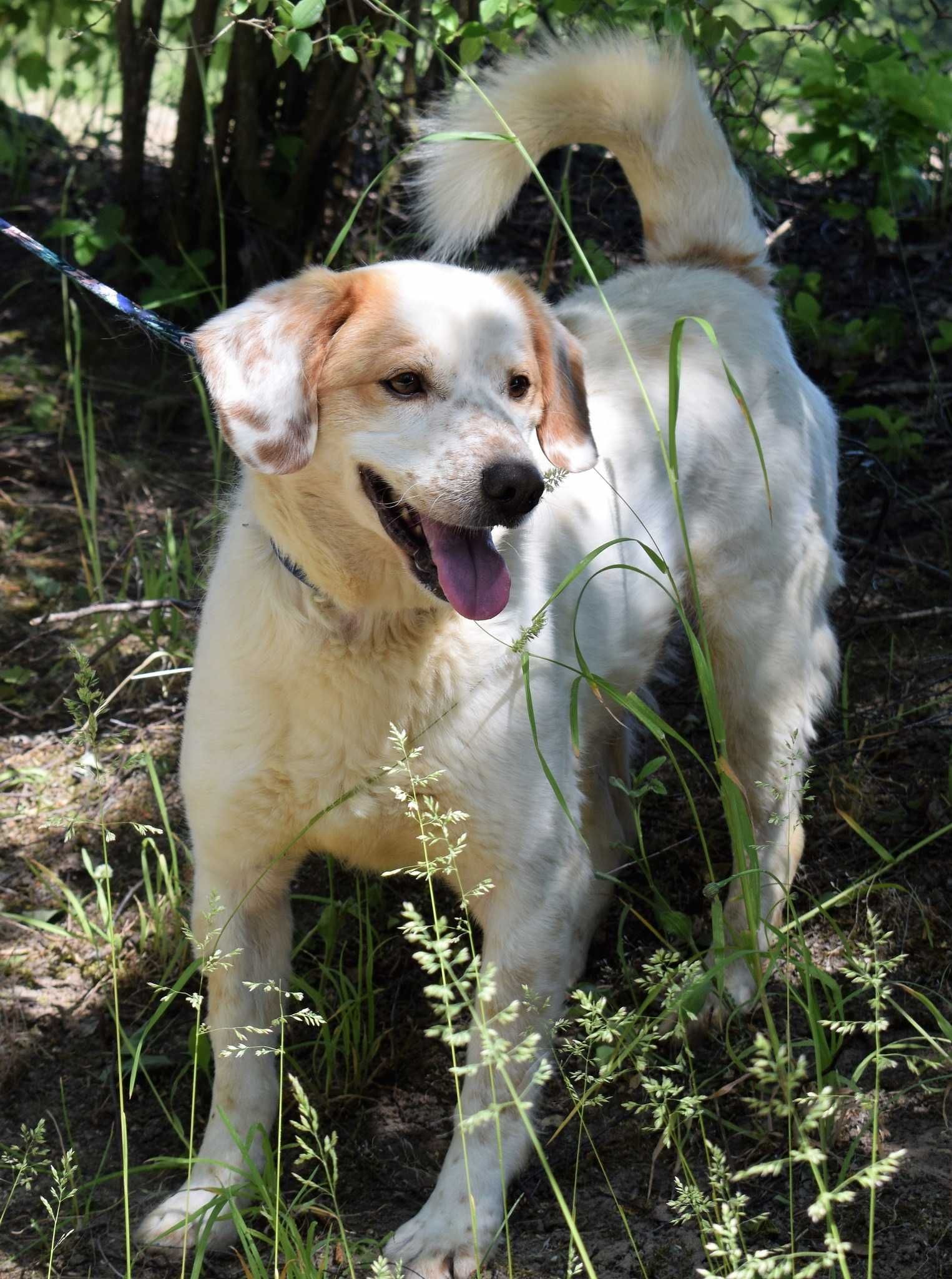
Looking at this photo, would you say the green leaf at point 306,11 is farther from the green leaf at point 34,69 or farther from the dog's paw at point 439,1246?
the green leaf at point 34,69

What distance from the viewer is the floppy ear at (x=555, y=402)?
7.83 ft

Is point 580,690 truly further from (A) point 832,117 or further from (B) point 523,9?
(A) point 832,117

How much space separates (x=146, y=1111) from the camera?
104 inches

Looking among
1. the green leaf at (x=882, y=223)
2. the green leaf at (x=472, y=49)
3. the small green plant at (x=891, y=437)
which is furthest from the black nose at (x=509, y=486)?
the green leaf at (x=882, y=223)

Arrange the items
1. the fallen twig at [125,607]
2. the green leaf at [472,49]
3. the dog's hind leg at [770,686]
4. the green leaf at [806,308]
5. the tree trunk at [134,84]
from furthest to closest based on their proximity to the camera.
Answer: the tree trunk at [134,84], the green leaf at [806,308], the fallen twig at [125,607], the green leaf at [472,49], the dog's hind leg at [770,686]

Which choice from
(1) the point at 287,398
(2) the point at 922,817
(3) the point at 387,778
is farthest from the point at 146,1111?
(2) the point at 922,817

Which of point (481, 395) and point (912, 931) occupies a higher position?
point (481, 395)

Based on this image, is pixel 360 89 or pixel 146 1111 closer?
pixel 146 1111

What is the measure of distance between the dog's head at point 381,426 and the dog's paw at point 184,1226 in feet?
3.41

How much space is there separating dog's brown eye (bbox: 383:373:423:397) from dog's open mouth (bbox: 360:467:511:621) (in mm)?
132

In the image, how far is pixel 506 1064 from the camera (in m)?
2.19

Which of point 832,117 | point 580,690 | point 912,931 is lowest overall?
point 912,931

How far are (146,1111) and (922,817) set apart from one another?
176cm

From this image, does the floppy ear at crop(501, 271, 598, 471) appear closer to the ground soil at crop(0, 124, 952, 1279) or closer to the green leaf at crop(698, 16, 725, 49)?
the ground soil at crop(0, 124, 952, 1279)
